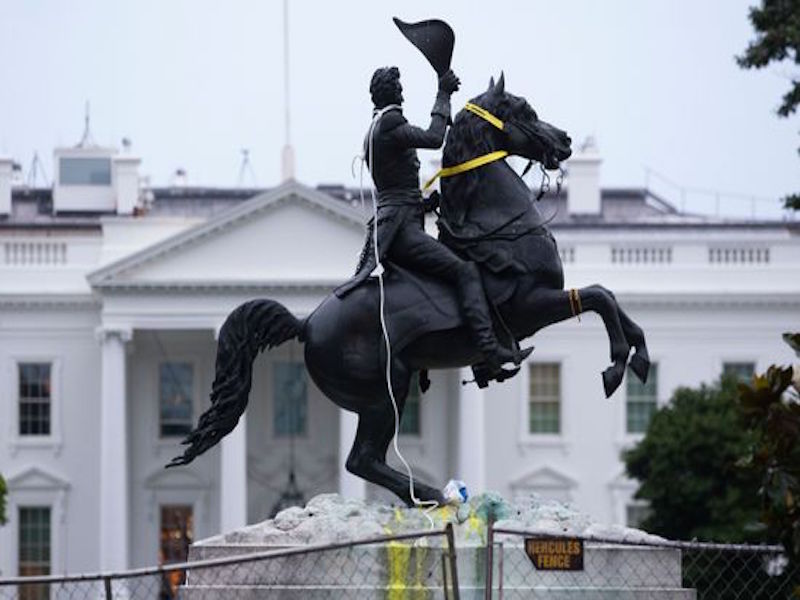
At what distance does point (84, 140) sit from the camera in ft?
259

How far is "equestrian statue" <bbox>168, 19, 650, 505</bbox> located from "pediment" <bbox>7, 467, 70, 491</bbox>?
48.2 metres

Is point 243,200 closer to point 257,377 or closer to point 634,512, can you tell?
point 257,377

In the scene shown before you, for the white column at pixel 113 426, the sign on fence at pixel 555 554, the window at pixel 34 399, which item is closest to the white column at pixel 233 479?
the white column at pixel 113 426

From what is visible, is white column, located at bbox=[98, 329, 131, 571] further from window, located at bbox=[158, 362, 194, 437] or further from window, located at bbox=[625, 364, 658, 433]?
window, located at bbox=[625, 364, 658, 433]

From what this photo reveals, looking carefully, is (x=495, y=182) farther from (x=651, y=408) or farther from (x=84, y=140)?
(x=84, y=140)

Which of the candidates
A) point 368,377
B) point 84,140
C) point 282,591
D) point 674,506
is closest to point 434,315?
point 368,377

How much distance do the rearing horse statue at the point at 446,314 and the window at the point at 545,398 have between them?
48429 mm

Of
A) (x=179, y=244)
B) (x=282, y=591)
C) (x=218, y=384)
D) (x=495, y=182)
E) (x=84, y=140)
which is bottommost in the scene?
(x=282, y=591)

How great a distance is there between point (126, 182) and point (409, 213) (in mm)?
58643

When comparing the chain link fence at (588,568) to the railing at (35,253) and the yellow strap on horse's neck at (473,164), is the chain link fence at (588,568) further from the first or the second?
the railing at (35,253)

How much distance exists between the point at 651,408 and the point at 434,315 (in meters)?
47.8

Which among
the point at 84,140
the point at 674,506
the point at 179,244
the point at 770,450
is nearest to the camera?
the point at 770,450

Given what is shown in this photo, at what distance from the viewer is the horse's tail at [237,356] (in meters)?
15.5

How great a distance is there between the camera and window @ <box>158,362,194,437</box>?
210ft
